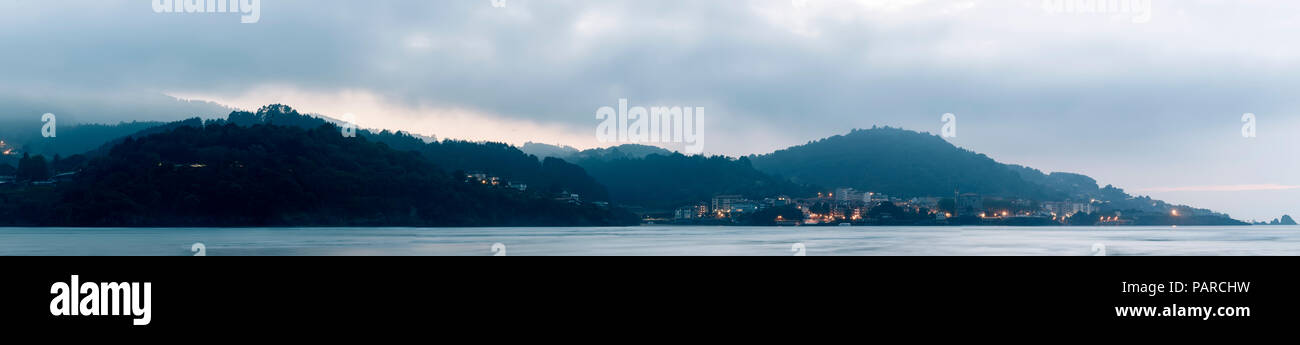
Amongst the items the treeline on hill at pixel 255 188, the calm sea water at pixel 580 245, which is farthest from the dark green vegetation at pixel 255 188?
the calm sea water at pixel 580 245

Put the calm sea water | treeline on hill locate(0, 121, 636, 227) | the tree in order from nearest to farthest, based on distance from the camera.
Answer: the calm sea water < treeline on hill locate(0, 121, 636, 227) < the tree

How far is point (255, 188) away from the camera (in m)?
116

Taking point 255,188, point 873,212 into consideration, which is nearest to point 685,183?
point 873,212

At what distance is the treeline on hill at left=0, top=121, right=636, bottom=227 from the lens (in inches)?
4441

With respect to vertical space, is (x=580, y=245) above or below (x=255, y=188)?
below

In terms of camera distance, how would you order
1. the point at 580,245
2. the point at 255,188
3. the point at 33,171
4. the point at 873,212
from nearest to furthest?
the point at 580,245, the point at 255,188, the point at 33,171, the point at 873,212

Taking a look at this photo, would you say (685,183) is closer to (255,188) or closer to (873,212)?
(873,212)

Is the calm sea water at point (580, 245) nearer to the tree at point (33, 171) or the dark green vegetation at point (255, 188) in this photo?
the dark green vegetation at point (255, 188)

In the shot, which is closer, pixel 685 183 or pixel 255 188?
pixel 255 188

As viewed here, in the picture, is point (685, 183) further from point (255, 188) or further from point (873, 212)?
point (255, 188)

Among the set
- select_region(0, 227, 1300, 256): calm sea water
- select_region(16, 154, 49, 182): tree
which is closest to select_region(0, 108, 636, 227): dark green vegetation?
select_region(16, 154, 49, 182): tree

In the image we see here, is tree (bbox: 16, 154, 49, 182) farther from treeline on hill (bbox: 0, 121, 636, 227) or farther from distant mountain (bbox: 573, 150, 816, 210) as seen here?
distant mountain (bbox: 573, 150, 816, 210)

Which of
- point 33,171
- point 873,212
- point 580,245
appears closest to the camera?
point 580,245

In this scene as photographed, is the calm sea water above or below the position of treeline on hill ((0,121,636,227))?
below
